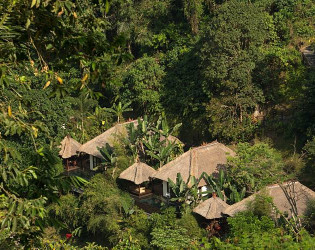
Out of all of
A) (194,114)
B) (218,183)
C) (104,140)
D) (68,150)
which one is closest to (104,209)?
(218,183)

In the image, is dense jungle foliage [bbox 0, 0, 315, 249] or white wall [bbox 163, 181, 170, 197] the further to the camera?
white wall [bbox 163, 181, 170, 197]

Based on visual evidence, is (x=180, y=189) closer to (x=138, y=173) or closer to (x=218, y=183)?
(x=218, y=183)

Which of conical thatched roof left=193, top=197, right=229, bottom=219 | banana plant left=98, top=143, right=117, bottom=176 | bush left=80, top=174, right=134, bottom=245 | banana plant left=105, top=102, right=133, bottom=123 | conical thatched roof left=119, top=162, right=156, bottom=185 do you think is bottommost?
bush left=80, top=174, right=134, bottom=245

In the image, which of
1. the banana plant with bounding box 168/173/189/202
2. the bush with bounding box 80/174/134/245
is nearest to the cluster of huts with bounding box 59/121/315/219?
the banana plant with bounding box 168/173/189/202

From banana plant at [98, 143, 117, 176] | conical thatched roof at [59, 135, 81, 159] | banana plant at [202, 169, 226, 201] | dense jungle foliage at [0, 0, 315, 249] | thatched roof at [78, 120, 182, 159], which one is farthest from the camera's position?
conical thatched roof at [59, 135, 81, 159]

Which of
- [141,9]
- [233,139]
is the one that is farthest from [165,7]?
[233,139]

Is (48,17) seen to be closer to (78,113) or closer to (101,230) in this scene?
(101,230)

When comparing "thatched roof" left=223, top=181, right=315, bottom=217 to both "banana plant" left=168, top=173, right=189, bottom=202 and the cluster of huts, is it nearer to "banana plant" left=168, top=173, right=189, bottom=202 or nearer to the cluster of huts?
the cluster of huts
